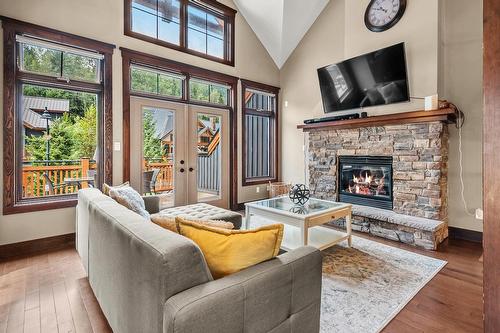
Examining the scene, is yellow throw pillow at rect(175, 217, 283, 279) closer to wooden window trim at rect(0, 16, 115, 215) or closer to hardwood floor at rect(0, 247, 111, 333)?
hardwood floor at rect(0, 247, 111, 333)

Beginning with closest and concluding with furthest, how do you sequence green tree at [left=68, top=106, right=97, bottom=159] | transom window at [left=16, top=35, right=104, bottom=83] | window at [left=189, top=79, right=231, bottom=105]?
1. transom window at [left=16, top=35, right=104, bottom=83]
2. green tree at [left=68, top=106, right=97, bottom=159]
3. window at [left=189, top=79, right=231, bottom=105]

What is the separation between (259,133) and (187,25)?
7.98ft

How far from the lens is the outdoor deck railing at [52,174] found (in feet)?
10.4

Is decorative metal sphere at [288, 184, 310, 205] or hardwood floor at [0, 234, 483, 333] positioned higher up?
decorative metal sphere at [288, 184, 310, 205]

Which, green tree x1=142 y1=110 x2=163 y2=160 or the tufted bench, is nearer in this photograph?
the tufted bench

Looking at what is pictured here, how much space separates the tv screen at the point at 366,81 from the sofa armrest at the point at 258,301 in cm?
335

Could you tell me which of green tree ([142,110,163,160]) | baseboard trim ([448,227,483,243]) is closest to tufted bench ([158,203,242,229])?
green tree ([142,110,163,160])

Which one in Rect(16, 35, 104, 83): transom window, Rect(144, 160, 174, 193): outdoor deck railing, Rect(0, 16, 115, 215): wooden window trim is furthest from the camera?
Rect(144, 160, 174, 193): outdoor deck railing

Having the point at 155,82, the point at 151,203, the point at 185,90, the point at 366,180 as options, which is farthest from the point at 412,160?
the point at 155,82

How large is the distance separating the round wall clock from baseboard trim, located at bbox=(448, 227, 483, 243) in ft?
9.92

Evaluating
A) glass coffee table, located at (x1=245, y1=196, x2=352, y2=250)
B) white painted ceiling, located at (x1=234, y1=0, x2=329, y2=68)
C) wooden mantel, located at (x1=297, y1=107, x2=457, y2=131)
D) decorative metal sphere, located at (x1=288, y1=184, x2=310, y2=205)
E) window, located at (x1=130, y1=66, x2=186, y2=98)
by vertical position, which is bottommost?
glass coffee table, located at (x1=245, y1=196, x2=352, y2=250)

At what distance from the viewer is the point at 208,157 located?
484 cm

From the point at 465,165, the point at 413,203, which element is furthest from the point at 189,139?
the point at 465,165

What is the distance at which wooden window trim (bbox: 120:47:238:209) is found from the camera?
12.2 ft
